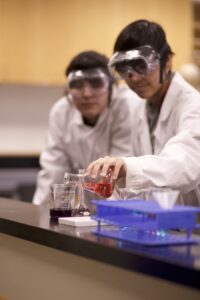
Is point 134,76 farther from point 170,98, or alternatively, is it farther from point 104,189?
point 104,189

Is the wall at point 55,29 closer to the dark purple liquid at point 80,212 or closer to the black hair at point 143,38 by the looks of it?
the black hair at point 143,38

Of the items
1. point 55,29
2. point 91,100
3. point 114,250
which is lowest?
point 114,250

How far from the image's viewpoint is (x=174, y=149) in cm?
219

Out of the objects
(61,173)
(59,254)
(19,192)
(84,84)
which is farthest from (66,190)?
(19,192)

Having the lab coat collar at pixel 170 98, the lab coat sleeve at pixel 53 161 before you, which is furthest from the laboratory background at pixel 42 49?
the lab coat collar at pixel 170 98

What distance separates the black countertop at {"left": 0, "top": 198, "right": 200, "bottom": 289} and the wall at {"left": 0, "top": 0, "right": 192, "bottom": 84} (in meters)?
3.39

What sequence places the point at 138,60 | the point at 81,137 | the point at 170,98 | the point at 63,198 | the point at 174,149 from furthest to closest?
the point at 81,137
the point at 170,98
the point at 138,60
the point at 174,149
the point at 63,198

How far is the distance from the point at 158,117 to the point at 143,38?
0.43 meters

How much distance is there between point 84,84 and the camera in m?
3.26

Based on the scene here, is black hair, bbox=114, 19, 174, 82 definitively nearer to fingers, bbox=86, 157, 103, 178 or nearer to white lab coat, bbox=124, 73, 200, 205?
white lab coat, bbox=124, 73, 200, 205

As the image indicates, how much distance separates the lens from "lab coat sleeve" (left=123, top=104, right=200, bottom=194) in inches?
80.8

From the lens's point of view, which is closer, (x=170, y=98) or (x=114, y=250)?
(x=114, y=250)

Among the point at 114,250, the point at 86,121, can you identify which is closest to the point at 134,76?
the point at 86,121

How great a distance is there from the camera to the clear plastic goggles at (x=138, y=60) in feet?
8.24
